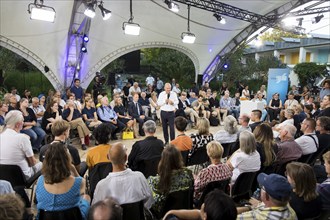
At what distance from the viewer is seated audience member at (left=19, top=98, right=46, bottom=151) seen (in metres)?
5.58

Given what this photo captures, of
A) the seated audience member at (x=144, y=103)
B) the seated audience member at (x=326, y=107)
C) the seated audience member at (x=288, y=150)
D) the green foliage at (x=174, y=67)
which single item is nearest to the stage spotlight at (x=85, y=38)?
the seated audience member at (x=144, y=103)

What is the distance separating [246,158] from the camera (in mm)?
3229

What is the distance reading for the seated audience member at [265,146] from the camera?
11.6 ft

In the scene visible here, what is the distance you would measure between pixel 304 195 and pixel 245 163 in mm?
995

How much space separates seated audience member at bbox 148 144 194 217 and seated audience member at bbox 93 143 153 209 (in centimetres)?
17

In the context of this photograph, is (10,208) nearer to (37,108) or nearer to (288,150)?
(288,150)

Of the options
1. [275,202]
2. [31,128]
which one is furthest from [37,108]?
[275,202]

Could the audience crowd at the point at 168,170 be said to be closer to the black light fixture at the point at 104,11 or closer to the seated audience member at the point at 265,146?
the seated audience member at the point at 265,146

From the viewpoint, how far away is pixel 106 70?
17.6 metres

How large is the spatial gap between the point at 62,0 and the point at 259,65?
1632 cm

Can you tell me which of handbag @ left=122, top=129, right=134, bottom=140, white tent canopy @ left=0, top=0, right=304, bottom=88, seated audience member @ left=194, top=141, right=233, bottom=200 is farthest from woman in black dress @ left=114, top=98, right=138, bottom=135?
seated audience member @ left=194, top=141, right=233, bottom=200

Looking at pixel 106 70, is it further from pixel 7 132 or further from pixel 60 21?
pixel 7 132

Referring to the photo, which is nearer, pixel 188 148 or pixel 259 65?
pixel 188 148

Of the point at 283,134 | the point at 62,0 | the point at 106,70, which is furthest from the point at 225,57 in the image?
the point at 283,134
